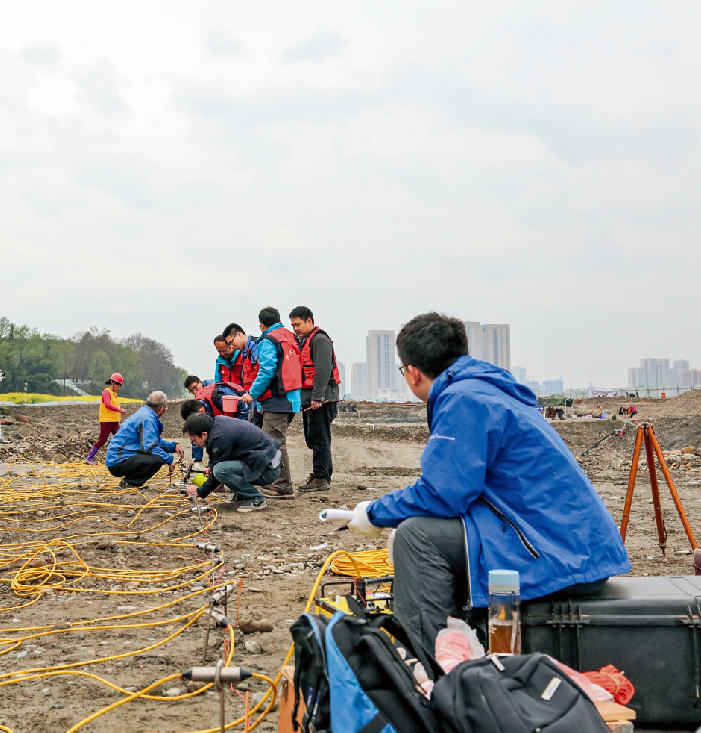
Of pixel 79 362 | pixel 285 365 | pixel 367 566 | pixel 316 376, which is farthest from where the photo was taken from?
pixel 79 362

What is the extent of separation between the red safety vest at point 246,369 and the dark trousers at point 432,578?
19.1ft

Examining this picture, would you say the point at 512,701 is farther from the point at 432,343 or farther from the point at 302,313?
the point at 302,313

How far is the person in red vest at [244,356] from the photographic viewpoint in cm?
828

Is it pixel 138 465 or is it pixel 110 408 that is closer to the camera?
pixel 138 465

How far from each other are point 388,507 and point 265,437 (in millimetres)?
4279

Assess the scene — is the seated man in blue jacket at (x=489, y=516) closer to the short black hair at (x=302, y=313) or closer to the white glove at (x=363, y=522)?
the white glove at (x=363, y=522)

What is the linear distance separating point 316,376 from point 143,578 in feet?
11.0

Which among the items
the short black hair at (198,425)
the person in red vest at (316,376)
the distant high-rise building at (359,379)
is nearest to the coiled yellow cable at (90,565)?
the short black hair at (198,425)

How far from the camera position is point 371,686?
186cm

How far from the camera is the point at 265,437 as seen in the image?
7.00 m

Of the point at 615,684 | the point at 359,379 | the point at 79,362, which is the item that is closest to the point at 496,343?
the point at 359,379

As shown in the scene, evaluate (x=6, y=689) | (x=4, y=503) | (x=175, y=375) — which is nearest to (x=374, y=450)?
(x=4, y=503)

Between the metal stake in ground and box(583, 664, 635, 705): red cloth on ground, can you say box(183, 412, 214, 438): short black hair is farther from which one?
box(583, 664, 635, 705): red cloth on ground

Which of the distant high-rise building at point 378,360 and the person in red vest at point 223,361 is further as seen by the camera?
the distant high-rise building at point 378,360
